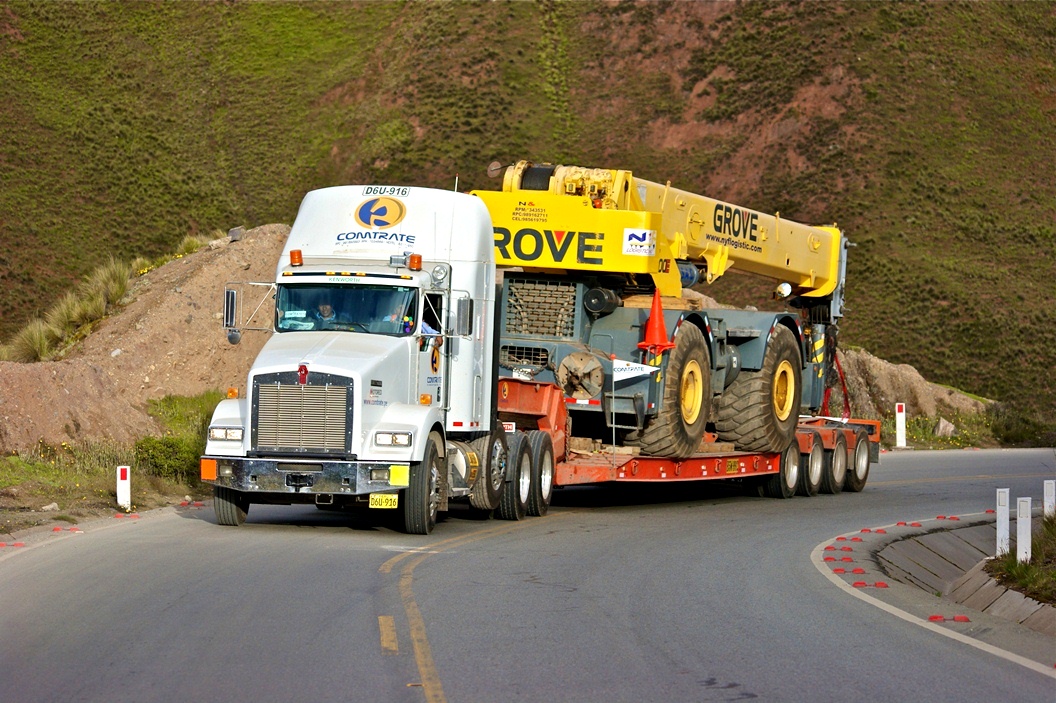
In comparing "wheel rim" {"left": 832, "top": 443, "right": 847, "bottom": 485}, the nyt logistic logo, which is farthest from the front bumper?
"wheel rim" {"left": 832, "top": 443, "right": 847, "bottom": 485}

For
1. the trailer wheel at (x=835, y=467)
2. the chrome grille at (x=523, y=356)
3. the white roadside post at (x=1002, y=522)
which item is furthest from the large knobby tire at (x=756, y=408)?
the white roadside post at (x=1002, y=522)

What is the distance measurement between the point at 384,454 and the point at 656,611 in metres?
4.63

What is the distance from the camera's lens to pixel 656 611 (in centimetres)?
1098

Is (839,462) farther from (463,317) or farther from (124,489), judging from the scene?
(124,489)

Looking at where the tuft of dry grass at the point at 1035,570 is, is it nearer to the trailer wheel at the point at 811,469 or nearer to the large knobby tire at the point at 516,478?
the large knobby tire at the point at 516,478

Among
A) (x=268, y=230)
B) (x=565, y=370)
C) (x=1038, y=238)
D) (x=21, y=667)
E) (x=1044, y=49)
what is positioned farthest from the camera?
(x=1044, y=49)

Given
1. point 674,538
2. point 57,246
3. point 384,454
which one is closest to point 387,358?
point 384,454

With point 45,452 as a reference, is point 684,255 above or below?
above

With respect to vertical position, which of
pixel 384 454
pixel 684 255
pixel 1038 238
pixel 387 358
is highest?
pixel 1038 238

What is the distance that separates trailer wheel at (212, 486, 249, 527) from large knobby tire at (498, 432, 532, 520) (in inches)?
127

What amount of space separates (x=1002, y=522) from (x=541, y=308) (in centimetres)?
722

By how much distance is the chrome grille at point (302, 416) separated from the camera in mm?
14648

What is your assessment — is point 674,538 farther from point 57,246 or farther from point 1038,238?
point 1038,238

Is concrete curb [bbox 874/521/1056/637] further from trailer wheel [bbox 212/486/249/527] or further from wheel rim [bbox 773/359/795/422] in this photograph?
trailer wheel [bbox 212/486/249/527]
